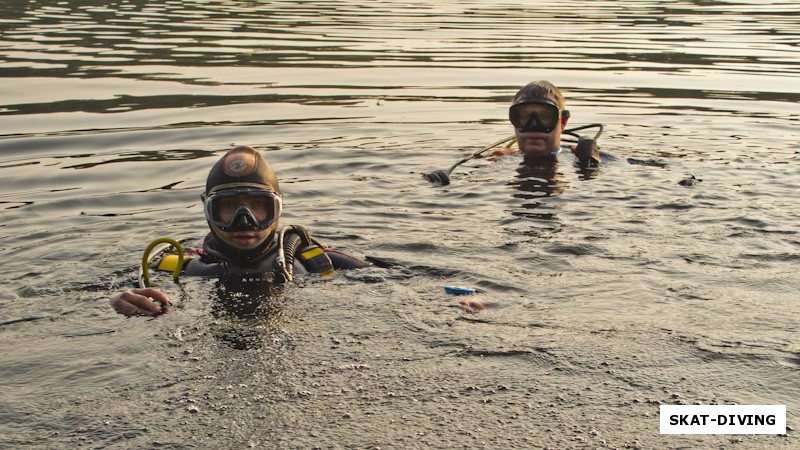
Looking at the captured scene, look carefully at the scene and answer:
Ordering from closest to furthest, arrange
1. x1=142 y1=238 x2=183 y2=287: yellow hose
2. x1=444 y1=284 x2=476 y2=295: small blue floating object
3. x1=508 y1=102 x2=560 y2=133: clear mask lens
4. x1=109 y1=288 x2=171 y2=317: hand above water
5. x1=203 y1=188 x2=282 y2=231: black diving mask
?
x1=109 y1=288 x2=171 y2=317: hand above water
x1=142 y1=238 x2=183 y2=287: yellow hose
x1=444 y1=284 x2=476 y2=295: small blue floating object
x1=203 y1=188 x2=282 y2=231: black diving mask
x1=508 y1=102 x2=560 y2=133: clear mask lens

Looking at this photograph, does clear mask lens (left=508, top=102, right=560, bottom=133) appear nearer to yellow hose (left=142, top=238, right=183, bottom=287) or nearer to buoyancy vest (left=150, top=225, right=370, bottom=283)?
buoyancy vest (left=150, top=225, right=370, bottom=283)

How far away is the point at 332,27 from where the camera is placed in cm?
2270

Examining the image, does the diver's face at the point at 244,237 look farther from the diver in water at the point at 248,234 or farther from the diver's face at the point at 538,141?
the diver's face at the point at 538,141

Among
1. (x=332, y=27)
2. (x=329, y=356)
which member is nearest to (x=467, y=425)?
(x=329, y=356)

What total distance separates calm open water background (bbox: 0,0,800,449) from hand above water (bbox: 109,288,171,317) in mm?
72

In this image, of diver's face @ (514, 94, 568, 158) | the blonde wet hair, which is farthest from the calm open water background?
the blonde wet hair

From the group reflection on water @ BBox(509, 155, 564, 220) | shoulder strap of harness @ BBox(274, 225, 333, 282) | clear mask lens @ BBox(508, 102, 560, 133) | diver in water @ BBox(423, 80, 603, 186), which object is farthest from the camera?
clear mask lens @ BBox(508, 102, 560, 133)

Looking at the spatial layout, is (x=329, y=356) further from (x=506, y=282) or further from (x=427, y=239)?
(x=427, y=239)

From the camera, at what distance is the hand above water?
577 cm

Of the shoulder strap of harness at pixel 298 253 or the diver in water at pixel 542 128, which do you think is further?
the diver in water at pixel 542 128

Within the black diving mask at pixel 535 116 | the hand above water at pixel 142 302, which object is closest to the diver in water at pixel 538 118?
the black diving mask at pixel 535 116

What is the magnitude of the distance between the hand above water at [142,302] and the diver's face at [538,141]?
17.8 feet

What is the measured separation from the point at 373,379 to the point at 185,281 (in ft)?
7.20

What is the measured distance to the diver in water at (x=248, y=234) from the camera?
20.6 feet
